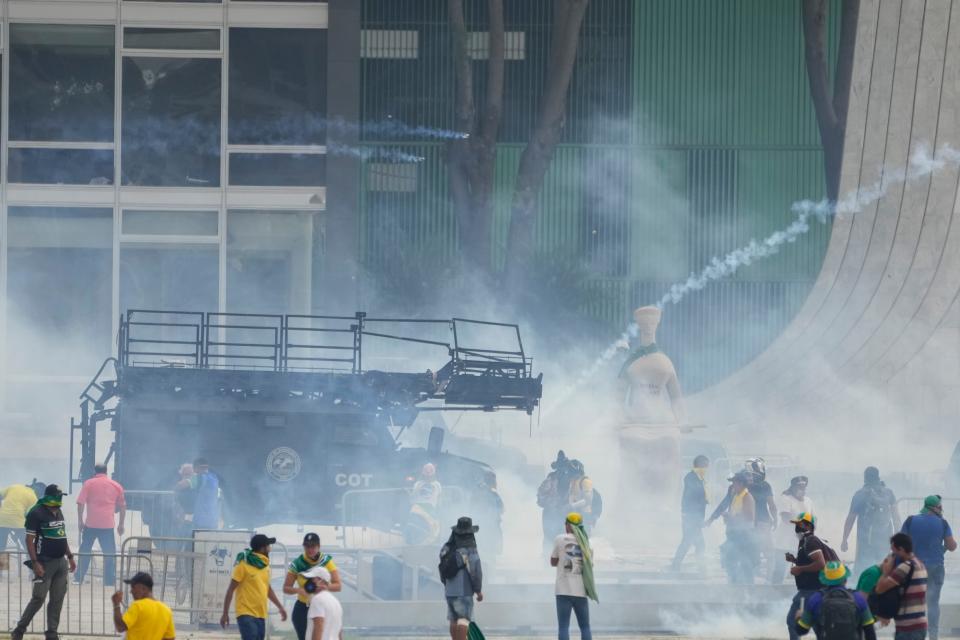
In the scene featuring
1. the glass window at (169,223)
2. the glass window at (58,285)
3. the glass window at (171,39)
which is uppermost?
the glass window at (171,39)

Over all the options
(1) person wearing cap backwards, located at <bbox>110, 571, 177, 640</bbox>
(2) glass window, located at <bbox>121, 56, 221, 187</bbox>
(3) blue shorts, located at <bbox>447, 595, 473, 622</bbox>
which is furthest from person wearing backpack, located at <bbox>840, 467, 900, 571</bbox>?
(2) glass window, located at <bbox>121, 56, 221, 187</bbox>

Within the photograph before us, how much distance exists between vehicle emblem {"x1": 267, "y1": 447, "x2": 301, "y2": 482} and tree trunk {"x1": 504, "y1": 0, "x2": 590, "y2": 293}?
1091 centimetres

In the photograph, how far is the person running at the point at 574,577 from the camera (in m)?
12.4

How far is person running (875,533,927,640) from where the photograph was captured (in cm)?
1101

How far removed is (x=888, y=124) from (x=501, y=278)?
810 centimetres

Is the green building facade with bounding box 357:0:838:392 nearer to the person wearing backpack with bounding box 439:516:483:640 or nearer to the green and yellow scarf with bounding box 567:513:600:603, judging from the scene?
the green and yellow scarf with bounding box 567:513:600:603

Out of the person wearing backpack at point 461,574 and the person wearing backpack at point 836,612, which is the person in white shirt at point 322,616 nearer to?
the person wearing backpack at point 461,574

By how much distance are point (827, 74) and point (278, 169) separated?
1106cm

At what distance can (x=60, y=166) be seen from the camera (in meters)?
30.8

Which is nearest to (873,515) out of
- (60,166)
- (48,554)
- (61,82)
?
(48,554)

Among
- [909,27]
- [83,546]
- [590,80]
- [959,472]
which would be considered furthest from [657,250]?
[83,546]

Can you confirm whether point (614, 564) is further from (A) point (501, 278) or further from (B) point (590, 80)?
(B) point (590, 80)

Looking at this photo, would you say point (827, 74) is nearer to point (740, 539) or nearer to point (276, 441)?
point (276, 441)

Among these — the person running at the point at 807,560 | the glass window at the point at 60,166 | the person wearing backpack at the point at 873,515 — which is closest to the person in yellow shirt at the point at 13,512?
the person wearing backpack at the point at 873,515
